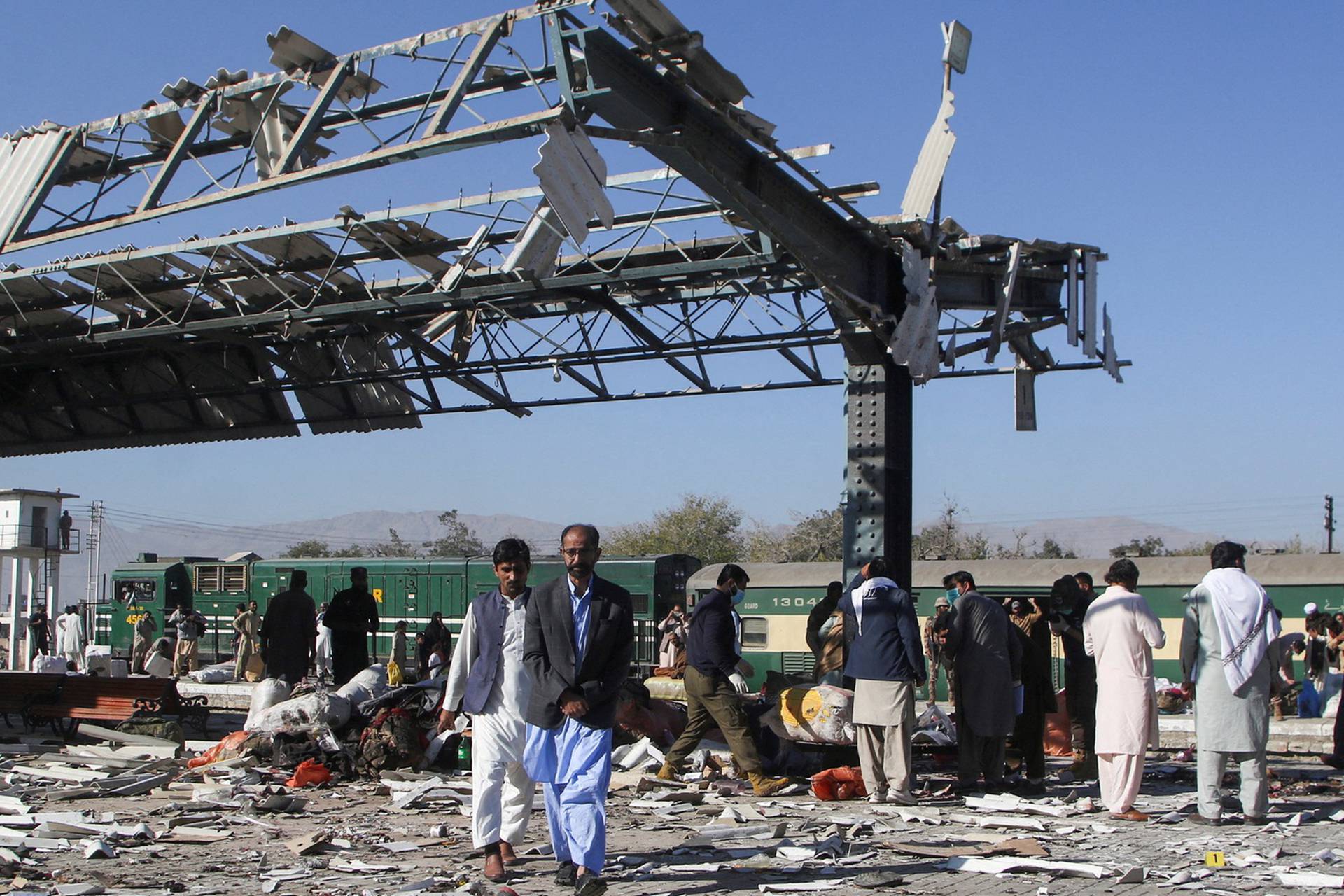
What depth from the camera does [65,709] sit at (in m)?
14.8

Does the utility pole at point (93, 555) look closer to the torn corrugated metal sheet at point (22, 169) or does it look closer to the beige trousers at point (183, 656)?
the beige trousers at point (183, 656)

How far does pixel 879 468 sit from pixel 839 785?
321 cm

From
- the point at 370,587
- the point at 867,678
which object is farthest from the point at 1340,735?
the point at 370,587

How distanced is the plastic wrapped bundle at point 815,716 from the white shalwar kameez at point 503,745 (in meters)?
4.09

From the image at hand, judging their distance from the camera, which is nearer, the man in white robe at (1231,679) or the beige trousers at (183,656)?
the man in white robe at (1231,679)

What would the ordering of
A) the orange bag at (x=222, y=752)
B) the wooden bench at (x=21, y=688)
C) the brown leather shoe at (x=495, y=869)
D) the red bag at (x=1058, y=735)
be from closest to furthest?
the brown leather shoe at (x=495, y=869)
the orange bag at (x=222, y=752)
the red bag at (x=1058, y=735)
the wooden bench at (x=21, y=688)

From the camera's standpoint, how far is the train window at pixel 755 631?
2625 centimetres

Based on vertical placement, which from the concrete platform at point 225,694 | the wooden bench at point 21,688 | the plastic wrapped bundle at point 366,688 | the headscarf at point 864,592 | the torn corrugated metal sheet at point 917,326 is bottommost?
the concrete platform at point 225,694

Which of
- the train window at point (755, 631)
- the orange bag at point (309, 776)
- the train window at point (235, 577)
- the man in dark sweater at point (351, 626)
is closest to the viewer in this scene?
the orange bag at point (309, 776)

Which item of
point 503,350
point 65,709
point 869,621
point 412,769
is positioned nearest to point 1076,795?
point 869,621

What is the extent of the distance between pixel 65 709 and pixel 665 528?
7759cm

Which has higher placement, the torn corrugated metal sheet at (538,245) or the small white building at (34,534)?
the torn corrugated metal sheet at (538,245)

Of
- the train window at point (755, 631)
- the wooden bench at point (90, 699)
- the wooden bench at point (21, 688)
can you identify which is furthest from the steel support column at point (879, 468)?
the train window at point (755, 631)

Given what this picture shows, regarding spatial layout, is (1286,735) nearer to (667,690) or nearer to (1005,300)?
(1005,300)
